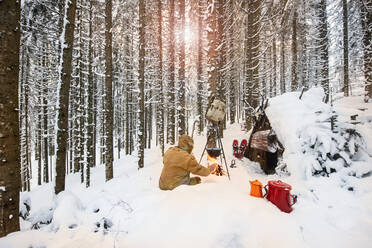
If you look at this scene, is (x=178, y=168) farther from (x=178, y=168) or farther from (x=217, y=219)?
(x=217, y=219)

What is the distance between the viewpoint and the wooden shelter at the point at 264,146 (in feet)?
15.8

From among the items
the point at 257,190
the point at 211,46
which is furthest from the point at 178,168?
the point at 211,46

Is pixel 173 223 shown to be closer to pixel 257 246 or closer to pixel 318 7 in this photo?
pixel 257 246

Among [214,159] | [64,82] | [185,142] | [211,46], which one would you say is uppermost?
[211,46]

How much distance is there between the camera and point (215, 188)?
3.16 metres

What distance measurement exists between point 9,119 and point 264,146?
18.9 ft

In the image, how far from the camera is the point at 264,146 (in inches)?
197

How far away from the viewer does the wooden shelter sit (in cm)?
481

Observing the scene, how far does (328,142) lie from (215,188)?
9.29 feet

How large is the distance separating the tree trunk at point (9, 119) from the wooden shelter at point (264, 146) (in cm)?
562

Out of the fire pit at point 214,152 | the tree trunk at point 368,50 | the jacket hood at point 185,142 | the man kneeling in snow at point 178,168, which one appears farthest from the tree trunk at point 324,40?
the man kneeling in snow at point 178,168

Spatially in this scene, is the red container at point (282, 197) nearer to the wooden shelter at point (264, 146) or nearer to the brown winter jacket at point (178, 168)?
the brown winter jacket at point (178, 168)

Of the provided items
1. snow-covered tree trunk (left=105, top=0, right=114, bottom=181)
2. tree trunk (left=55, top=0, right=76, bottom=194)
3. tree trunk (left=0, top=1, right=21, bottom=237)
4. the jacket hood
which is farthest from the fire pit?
snow-covered tree trunk (left=105, top=0, right=114, bottom=181)

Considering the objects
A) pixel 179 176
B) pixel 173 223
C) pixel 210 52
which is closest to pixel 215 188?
pixel 179 176
